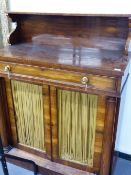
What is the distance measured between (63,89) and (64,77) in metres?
0.11

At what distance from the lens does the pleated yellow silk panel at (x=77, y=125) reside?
132 cm

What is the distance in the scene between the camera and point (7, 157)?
1722 millimetres

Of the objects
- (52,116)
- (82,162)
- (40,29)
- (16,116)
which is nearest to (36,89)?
(52,116)

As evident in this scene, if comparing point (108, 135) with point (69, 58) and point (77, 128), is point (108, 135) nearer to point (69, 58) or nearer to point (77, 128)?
point (77, 128)

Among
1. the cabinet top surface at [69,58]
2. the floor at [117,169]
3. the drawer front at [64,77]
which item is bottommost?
the floor at [117,169]

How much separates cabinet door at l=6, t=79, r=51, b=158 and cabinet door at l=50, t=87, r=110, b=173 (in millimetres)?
57

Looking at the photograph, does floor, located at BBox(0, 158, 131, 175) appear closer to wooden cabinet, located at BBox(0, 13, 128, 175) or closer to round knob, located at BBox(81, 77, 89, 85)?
wooden cabinet, located at BBox(0, 13, 128, 175)

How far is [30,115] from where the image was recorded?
1.53m

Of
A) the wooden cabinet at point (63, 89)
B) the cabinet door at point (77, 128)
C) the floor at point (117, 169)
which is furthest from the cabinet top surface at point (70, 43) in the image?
the floor at point (117, 169)

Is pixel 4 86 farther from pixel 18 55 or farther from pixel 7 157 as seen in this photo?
pixel 7 157

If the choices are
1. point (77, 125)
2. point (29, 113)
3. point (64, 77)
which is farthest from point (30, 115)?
point (64, 77)

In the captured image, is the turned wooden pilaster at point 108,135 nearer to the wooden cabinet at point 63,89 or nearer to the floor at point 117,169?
the wooden cabinet at point 63,89

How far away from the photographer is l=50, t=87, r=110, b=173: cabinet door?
4.29ft

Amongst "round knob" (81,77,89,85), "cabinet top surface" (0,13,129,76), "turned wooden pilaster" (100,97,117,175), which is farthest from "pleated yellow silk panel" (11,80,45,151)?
"turned wooden pilaster" (100,97,117,175)
